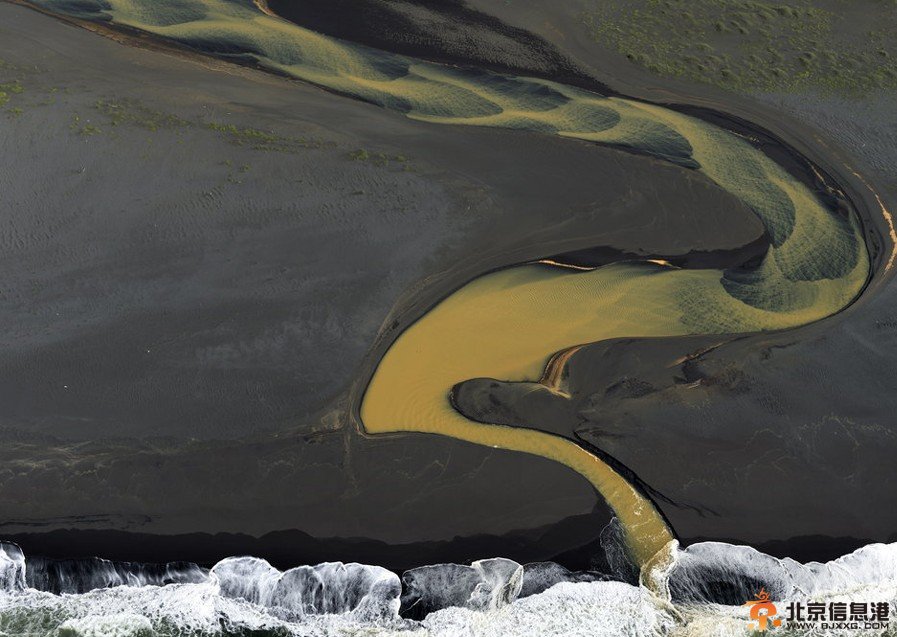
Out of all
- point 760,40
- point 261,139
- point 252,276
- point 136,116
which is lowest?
point 252,276

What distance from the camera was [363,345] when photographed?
9.90 metres

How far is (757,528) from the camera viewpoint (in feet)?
31.2

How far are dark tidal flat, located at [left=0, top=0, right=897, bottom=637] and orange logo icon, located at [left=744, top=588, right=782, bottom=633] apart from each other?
277 mm

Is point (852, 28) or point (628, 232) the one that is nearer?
point (628, 232)

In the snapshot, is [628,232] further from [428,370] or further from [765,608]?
[765,608]

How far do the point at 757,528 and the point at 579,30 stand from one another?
9.08m

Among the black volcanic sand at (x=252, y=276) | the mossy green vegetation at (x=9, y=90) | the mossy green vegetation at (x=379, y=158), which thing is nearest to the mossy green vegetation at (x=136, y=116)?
the black volcanic sand at (x=252, y=276)

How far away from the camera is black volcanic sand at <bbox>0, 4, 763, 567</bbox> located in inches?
362

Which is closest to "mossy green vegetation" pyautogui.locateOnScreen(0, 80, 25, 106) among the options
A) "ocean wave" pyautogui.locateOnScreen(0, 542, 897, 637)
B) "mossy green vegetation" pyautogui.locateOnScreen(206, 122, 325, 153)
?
"mossy green vegetation" pyautogui.locateOnScreen(206, 122, 325, 153)

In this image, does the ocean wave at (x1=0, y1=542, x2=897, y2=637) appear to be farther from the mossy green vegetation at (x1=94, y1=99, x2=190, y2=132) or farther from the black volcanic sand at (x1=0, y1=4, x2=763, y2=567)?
the mossy green vegetation at (x1=94, y1=99, x2=190, y2=132)

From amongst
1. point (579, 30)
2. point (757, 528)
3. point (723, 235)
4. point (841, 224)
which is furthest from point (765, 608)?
point (579, 30)

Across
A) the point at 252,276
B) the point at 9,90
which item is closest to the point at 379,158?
the point at 252,276

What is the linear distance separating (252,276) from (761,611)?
27.9 ft

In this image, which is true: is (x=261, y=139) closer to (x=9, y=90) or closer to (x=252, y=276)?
(x=252, y=276)
